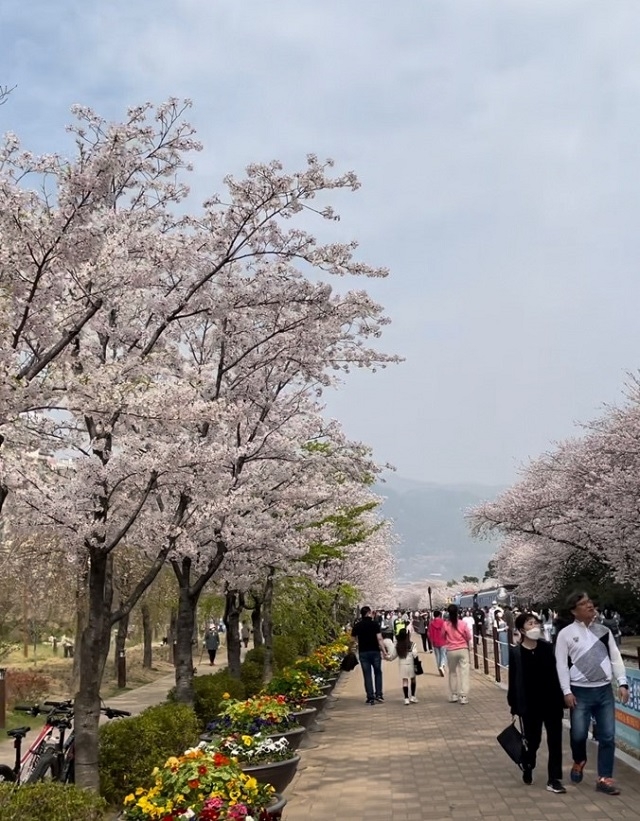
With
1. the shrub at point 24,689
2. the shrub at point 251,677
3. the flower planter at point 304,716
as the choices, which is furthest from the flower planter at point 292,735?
the shrub at point 24,689

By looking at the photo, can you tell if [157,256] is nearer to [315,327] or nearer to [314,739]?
[315,327]

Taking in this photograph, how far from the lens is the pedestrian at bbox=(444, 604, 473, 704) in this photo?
1528 centimetres

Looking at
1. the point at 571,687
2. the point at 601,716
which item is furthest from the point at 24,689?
the point at 601,716

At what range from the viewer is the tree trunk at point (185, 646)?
11.5 metres

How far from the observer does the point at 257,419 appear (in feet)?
45.6

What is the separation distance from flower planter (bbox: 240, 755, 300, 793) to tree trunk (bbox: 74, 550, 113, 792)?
4.36ft

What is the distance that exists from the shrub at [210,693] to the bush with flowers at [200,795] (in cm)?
573

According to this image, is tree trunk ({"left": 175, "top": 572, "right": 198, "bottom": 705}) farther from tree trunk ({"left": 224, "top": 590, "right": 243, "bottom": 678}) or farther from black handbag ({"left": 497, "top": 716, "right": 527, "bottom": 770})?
black handbag ({"left": 497, "top": 716, "right": 527, "bottom": 770})

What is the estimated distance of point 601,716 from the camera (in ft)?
25.3

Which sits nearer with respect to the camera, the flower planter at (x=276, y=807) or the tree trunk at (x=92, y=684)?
the flower planter at (x=276, y=807)

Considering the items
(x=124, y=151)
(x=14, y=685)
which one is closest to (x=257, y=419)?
(x=124, y=151)

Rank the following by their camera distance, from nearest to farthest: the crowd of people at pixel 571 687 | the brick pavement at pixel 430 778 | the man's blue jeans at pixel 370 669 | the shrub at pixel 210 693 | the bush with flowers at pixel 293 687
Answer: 1. the brick pavement at pixel 430 778
2. the crowd of people at pixel 571 687
3. the shrub at pixel 210 693
4. the bush with flowers at pixel 293 687
5. the man's blue jeans at pixel 370 669

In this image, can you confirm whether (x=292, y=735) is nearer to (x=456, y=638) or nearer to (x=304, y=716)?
(x=304, y=716)

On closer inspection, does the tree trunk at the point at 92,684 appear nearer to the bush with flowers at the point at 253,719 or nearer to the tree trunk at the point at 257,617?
the bush with flowers at the point at 253,719
